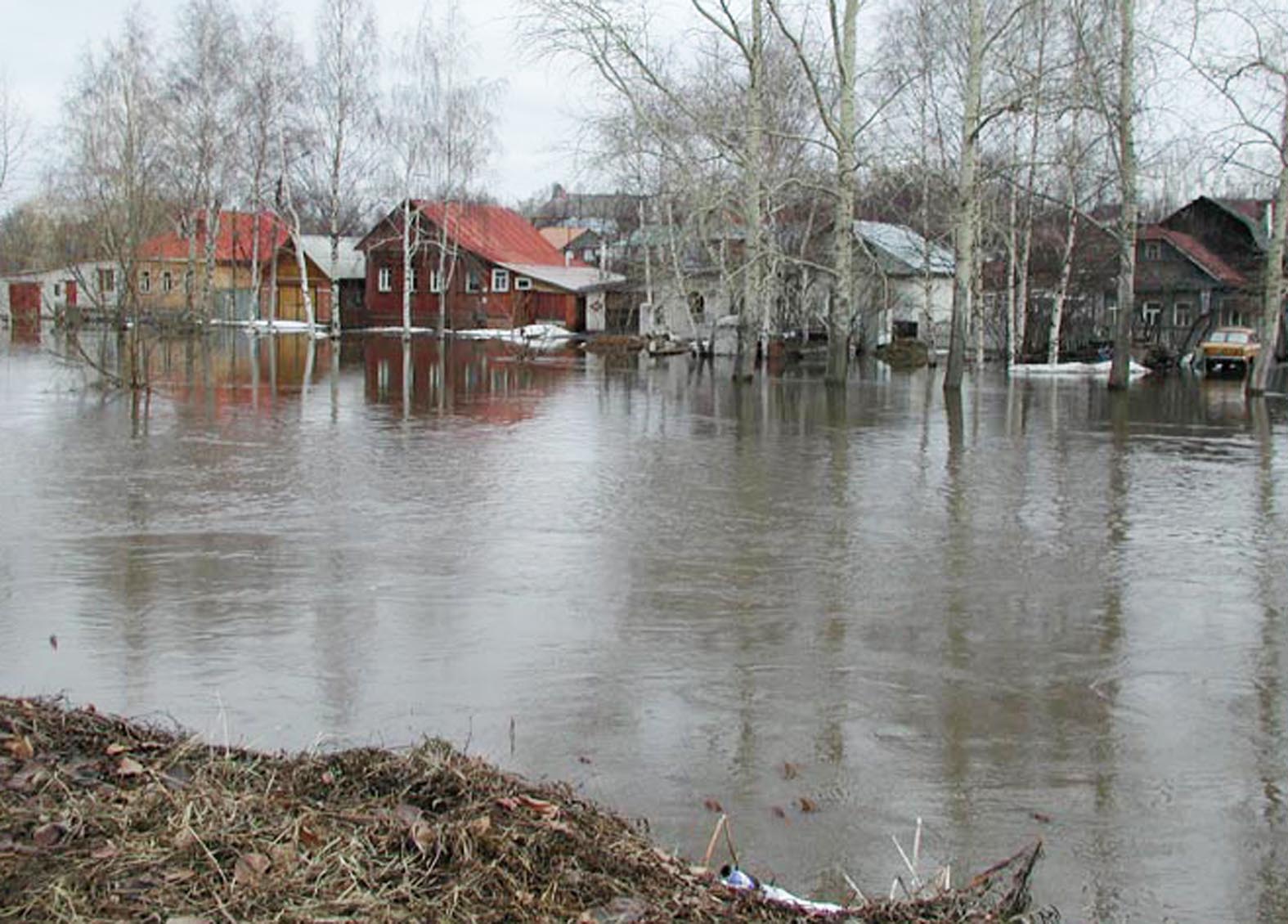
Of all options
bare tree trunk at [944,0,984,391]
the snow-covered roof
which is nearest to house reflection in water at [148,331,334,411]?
bare tree trunk at [944,0,984,391]

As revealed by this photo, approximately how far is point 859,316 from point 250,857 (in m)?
48.9

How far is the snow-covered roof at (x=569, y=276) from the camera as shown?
65.4 metres

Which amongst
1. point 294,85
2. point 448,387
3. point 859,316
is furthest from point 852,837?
point 294,85

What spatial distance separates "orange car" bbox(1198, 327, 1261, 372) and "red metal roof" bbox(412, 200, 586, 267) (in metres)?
31.9

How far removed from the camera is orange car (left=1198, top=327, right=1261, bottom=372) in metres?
41.6

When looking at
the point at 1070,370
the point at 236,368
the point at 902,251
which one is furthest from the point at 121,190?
the point at 902,251

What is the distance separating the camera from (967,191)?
26984 millimetres

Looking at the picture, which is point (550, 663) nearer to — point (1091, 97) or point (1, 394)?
point (1, 394)

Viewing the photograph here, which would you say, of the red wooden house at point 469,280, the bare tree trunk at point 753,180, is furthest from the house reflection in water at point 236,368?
the red wooden house at point 469,280

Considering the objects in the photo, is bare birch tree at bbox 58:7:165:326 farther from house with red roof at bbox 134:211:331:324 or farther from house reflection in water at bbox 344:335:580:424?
house with red roof at bbox 134:211:331:324

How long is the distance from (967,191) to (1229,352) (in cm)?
1887

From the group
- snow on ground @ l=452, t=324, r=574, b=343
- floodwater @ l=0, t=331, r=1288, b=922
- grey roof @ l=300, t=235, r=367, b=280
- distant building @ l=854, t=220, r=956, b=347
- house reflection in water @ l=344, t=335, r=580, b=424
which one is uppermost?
grey roof @ l=300, t=235, r=367, b=280

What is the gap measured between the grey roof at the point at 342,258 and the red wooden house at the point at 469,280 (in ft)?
8.24

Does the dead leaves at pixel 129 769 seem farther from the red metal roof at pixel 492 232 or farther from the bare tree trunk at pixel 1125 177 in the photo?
the red metal roof at pixel 492 232
